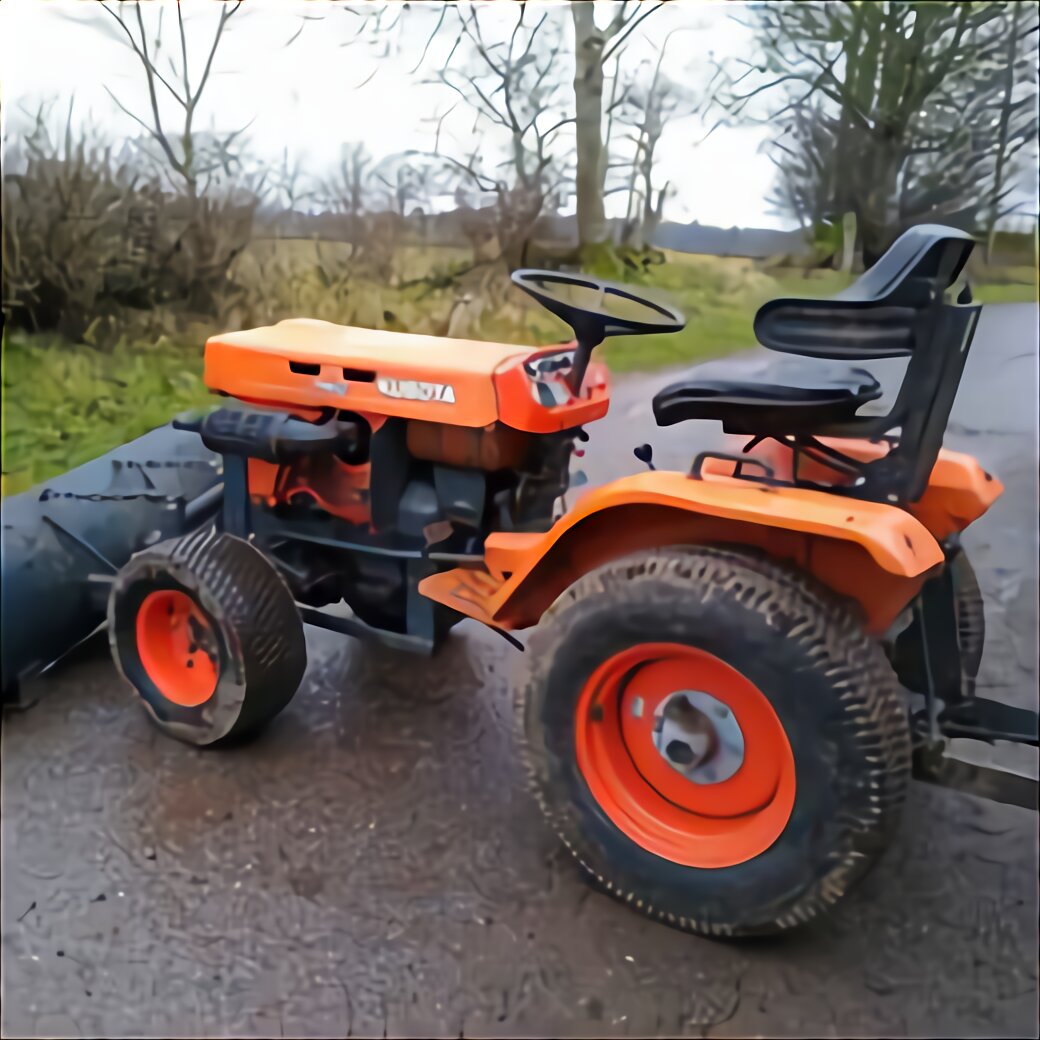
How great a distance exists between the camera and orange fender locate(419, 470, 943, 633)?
2.59 feet

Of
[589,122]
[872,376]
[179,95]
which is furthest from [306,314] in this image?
[872,376]

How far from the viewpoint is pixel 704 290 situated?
884 mm

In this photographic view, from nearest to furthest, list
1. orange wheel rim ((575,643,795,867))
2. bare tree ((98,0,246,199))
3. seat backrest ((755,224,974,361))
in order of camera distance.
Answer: seat backrest ((755,224,974,361)) < orange wheel rim ((575,643,795,867)) < bare tree ((98,0,246,199))

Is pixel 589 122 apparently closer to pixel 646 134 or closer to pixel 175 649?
pixel 646 134

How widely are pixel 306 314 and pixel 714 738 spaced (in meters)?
0.65

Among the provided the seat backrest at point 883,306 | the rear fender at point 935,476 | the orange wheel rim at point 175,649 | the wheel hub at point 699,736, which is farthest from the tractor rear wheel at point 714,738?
the orange wheel rim at point 175,649

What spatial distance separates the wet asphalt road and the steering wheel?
0.18 ft

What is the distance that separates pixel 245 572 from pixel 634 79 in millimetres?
720

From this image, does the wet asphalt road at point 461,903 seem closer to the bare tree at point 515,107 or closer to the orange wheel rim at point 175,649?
the orange wheel rim at point 175,649

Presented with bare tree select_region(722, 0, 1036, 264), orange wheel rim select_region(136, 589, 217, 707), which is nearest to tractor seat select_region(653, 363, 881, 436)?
bare tree select_region(722, 0, 1036, 264)

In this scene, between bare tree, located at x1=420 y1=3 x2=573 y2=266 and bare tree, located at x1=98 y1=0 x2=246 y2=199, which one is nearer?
bare tree, located at x1=420 y1=3 x2=573 y2=266

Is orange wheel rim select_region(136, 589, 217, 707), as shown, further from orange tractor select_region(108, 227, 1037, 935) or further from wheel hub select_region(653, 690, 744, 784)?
wheel hub select_region(653, 690, 744, 784)

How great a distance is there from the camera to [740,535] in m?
0.87

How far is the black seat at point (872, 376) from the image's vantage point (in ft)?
2.57
